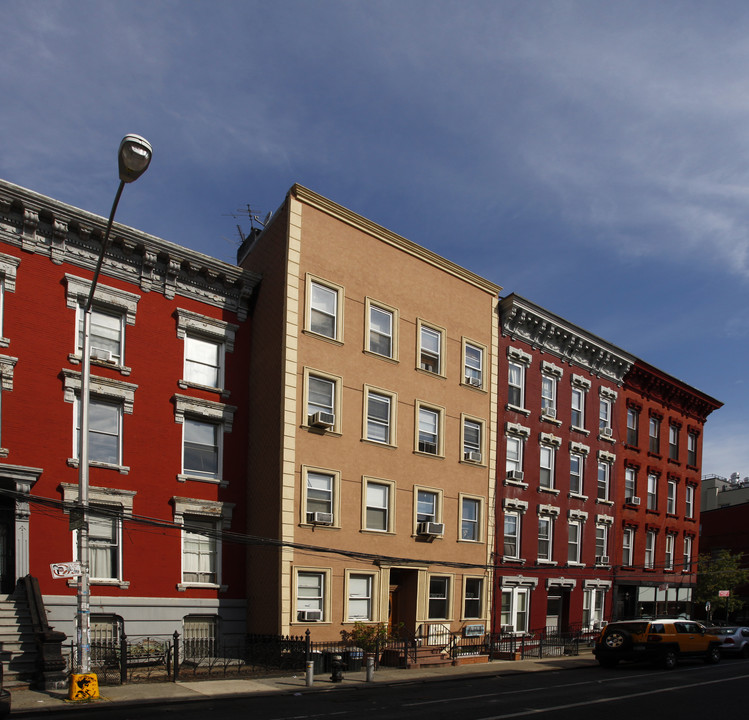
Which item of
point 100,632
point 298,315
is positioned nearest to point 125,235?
point 298,315

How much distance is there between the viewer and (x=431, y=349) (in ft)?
97.2

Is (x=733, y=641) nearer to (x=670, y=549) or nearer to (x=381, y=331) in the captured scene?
(x=670, y=549)

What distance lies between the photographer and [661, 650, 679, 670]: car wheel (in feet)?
85.9

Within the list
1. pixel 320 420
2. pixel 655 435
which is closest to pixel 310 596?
pixel 320 420

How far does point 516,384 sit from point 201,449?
14979 millimetres

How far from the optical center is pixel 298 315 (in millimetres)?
24984

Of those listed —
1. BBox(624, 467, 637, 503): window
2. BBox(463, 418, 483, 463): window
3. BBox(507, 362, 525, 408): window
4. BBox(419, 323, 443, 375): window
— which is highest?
BBox(419, 323, 443, 375): window

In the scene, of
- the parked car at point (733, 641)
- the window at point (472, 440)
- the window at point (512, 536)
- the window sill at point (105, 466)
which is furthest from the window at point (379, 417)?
the parked car at point (733, 641)

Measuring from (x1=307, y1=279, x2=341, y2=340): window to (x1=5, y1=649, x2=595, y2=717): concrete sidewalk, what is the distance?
1089cm

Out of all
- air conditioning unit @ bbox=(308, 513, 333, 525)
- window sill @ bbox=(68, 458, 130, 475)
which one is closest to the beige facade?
air conditioning unit @ bbox=(308, 513, 333, 525)

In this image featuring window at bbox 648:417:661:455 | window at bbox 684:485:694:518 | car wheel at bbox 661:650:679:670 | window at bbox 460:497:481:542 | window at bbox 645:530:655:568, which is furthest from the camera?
window at bbox 684:485:694:518

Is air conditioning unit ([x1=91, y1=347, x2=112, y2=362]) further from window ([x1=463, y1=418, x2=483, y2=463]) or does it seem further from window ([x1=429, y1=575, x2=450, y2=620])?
window ([x1=463, y1=418, x2=483, y2=463])

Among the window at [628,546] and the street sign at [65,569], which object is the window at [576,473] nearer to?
the window at [628,546]

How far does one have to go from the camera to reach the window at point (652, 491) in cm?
4159
